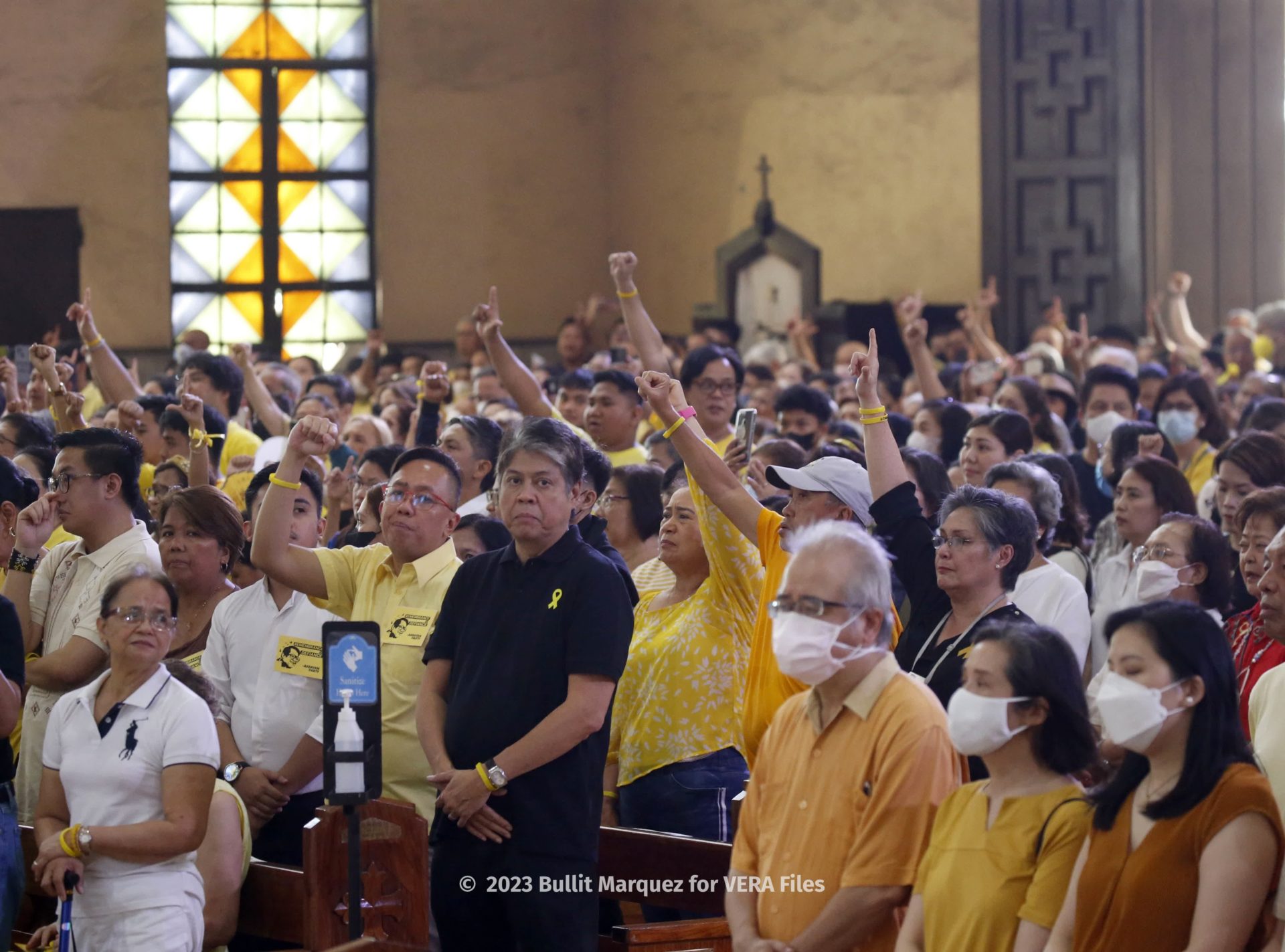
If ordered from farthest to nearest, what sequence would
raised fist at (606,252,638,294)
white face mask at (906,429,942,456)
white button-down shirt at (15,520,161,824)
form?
white face mask at (906,429,942,456) → raised fist at (606,252,638,294) → white button-down shirt at (15,520,161,824)

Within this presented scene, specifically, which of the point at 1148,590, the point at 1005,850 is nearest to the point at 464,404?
the point at 1148,590

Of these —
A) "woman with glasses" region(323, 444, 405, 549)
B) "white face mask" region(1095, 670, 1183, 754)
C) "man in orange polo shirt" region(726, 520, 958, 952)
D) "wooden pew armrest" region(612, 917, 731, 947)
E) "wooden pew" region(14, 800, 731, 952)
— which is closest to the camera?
"white face mask" region(1095, 670, 1183, 754)

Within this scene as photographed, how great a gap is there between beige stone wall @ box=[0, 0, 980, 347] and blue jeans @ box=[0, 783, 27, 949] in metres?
10.4

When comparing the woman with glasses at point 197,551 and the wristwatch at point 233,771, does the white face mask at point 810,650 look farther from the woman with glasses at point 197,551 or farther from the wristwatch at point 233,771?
the woman with glasses at point 197,551

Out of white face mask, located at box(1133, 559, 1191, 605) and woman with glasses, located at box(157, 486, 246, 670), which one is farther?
woman with glasses, located at box(157, 486, 246, 670)

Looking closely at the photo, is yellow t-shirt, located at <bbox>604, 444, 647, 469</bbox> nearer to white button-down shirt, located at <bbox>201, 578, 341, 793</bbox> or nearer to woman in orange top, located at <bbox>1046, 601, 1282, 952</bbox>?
white button-down shirt, located at <bbox>201, 578, 341, 793</bbox>

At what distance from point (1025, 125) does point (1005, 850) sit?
11.0 metres

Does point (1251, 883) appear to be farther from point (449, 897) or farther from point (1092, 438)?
point (1092, 438)

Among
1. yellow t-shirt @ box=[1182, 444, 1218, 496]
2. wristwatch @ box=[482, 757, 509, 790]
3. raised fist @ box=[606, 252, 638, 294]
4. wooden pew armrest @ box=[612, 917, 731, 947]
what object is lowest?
wooden pew armrest @ box=[612, 917, 731, 947]

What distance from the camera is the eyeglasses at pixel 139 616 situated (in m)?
3.72

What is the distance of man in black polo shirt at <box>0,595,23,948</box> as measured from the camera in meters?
3.78

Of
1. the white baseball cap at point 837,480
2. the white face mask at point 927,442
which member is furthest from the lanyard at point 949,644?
the white face mask at point 927,442

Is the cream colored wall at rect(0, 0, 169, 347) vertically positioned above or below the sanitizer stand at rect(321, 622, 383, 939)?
above

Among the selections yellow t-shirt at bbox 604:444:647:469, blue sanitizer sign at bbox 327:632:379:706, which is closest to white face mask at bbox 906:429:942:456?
yellow t-shirt at bbox 604:444:647:469
